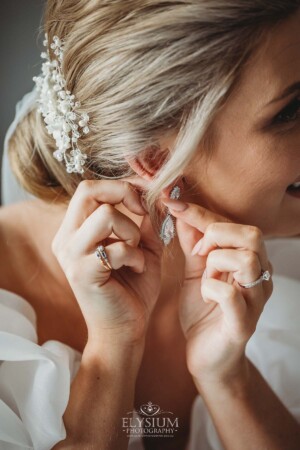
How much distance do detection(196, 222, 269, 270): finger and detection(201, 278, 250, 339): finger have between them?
0.07 meters

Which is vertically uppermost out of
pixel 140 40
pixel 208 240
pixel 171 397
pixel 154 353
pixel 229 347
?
pixel 140 40

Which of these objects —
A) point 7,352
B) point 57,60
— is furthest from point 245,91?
point 7,352

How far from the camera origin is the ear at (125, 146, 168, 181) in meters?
0.88

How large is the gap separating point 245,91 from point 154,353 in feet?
2.51

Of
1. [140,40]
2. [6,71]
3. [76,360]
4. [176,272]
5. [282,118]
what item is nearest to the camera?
[140,40]

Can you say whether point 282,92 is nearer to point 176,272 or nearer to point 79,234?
point 79,234

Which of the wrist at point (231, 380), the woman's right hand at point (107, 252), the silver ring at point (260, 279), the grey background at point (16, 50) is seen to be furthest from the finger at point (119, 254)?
the grey background at point (16, 50)

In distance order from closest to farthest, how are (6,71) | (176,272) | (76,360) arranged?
1. (76,360)
2. (176,272)
3. (6,71)

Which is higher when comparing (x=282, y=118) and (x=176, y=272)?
(x=282, y=118)

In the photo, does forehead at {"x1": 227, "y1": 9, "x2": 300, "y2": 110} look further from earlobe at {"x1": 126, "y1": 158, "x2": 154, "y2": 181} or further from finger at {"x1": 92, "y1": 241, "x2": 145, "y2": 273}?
finger at {"x1": 92, "y1": 241, "x2": 145, "y2": 273}

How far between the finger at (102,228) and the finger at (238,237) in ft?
0.49

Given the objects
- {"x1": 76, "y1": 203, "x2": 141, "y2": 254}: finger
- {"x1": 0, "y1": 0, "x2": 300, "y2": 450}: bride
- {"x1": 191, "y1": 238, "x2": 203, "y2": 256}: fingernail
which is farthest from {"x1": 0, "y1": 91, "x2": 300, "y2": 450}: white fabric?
{"x1": 191, "y1": 238, "x2": 203, "y2": 256}: fingernail

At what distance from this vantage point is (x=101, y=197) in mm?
874

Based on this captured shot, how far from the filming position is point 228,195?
94 centimetres
